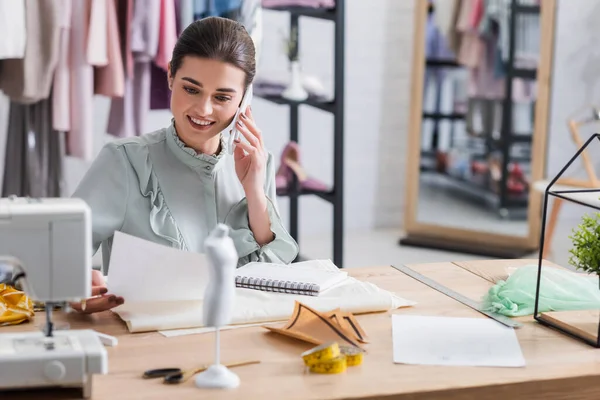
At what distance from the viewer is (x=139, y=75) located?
14.6 feet

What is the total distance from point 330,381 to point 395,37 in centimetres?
493

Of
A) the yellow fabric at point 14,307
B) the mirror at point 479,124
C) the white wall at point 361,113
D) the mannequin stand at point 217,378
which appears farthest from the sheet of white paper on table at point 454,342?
the white wall at point 361,113

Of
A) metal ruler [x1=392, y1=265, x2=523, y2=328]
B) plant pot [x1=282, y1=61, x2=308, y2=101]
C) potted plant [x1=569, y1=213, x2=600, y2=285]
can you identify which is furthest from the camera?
plant pot [x1=282, y1=61, x2=308, y2=101]

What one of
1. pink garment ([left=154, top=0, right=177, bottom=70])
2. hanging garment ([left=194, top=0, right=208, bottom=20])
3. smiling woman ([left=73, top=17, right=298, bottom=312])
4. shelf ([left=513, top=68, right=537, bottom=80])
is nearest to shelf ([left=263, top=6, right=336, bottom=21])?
hanging garment ([left=194, top=0, right=208, bottom=20])

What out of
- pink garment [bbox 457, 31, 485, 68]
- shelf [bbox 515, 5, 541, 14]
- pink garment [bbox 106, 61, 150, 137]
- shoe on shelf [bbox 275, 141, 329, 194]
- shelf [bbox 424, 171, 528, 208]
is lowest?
shelf [bbox 424, 171, 528, 208]

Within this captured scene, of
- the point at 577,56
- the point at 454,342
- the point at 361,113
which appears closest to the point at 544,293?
the point at 454,342

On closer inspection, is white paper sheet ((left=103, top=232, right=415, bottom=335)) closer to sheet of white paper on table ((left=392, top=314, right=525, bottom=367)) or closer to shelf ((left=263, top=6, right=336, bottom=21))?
sheet of white paper on table ((left=392, top=314, right=525, bottom=367))

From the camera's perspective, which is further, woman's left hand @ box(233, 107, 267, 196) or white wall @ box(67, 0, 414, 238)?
white wall @ box(67, 0, 414, 238)

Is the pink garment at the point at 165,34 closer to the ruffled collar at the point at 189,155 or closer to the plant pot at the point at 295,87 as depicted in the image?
the plant pot at the point at 295,87

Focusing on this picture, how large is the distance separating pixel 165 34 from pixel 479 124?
90.8 inches

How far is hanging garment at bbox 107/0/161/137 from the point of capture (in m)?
4.29

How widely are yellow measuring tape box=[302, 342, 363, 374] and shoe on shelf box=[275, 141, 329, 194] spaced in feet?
9.90

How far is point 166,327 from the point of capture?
6.34 ft

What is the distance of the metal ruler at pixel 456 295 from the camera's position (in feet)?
6.71
